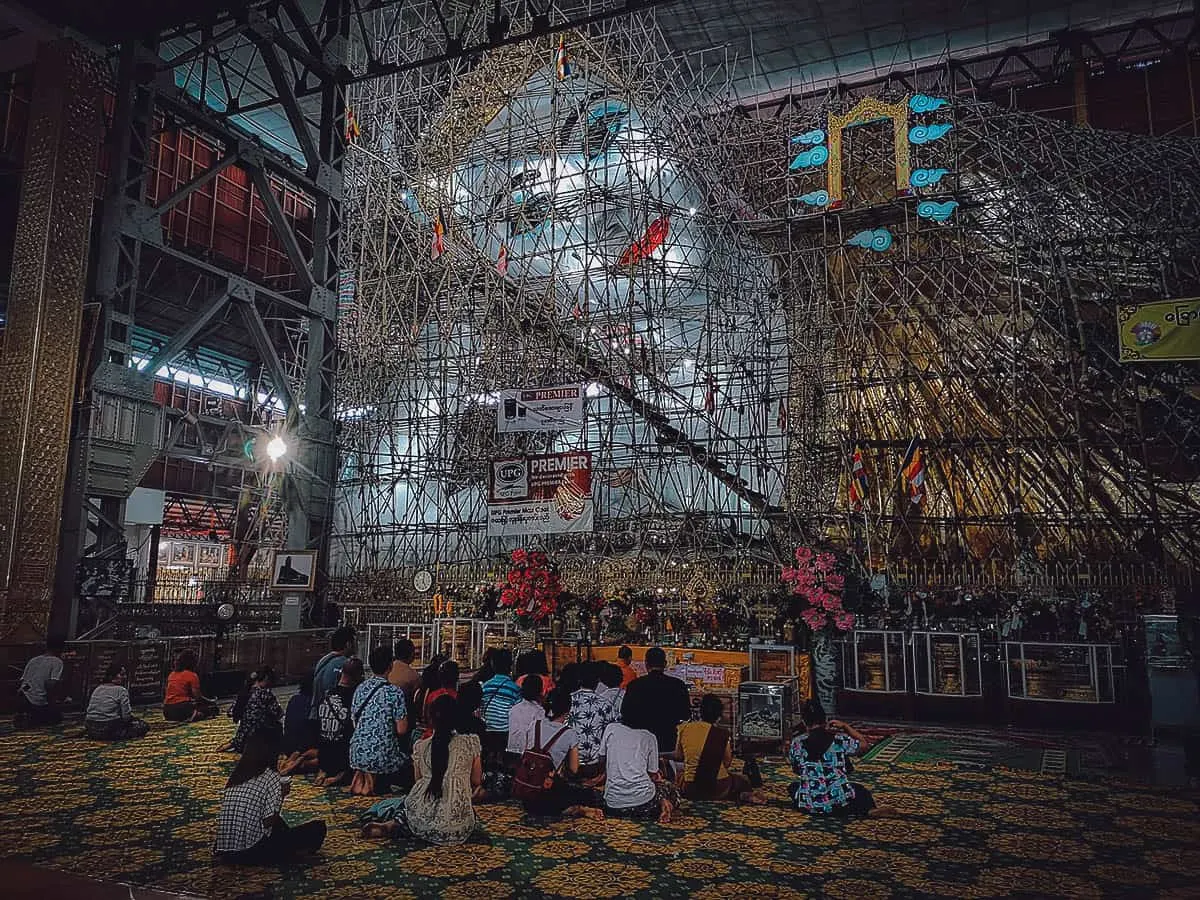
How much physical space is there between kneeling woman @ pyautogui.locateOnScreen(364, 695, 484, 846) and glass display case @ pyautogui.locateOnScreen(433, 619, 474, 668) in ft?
24.4

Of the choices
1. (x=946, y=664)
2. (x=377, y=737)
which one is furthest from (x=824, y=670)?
(x=377, y=737)

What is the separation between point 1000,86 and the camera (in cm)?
1995

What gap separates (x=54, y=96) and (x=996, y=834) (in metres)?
13.7

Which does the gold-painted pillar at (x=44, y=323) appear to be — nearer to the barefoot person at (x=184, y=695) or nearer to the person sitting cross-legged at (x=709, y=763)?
the barefoot person at (x=184, y=695)

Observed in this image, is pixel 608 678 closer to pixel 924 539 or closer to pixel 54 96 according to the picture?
pixel 924 539

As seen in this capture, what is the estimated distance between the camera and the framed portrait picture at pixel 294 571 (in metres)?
14.1

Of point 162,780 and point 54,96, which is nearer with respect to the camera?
point 162,780

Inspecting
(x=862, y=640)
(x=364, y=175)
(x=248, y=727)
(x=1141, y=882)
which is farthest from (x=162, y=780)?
(x=364, y=175)

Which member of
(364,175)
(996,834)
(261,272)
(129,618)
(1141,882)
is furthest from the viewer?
(261,272)

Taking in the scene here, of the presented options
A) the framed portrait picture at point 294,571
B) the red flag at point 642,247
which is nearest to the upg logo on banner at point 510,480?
the framed portrait picture at point 294,571

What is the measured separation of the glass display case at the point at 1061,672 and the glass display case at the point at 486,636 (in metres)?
6.62

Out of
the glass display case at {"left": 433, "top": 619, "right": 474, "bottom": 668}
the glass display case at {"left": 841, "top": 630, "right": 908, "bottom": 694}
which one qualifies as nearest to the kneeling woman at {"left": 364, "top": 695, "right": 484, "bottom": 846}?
the glass display case at {"left": 841, "top": 630, "right": 908, "bottom": 694}

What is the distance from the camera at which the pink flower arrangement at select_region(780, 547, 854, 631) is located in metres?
9.74

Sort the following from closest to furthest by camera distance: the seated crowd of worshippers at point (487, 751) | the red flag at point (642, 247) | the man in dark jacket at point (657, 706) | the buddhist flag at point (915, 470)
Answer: the seated crowd of worshippers at point (487, 751) < the man in dark jacket at point (657, 706) < the buddhist flag at point (915, 470) < the red flag at point (642, 247)
